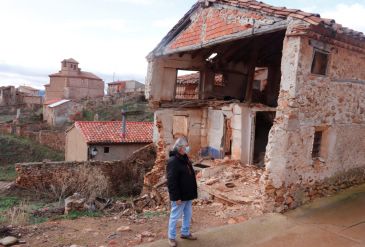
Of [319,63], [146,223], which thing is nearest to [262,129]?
[319,63]

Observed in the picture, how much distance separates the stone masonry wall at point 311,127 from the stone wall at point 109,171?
9695 mm

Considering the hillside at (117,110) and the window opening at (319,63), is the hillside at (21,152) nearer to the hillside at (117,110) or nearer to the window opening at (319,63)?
the hillside at (117,110)

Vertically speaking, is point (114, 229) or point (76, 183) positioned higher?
point (114, 229)

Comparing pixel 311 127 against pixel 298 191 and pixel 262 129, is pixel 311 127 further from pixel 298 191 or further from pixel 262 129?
pixel 262 129

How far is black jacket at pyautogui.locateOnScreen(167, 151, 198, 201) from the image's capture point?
5.54 m

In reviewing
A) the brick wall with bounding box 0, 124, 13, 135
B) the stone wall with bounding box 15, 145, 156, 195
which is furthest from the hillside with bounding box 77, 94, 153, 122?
the stone wall with bounding box 15, 145, 156, 195

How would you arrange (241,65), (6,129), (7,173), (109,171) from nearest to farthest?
(241,65), (109,171), (7,173), (6,129)

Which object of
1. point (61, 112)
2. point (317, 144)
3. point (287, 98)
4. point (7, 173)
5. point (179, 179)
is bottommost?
point (7, 173)

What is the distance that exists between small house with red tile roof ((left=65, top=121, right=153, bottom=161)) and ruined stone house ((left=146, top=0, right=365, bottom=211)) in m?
8.83

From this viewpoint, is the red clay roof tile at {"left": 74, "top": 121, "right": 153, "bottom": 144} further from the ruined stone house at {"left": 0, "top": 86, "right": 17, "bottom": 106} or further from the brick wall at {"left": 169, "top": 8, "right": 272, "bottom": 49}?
the ruined stone house at {"left": 0, "top": 86, "right": 17, "bottom": 106}

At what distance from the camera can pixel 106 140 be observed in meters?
22.0

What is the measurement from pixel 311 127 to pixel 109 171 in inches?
494

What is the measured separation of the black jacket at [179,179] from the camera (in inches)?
218

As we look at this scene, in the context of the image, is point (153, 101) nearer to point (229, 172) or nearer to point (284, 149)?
point (229, 172)
